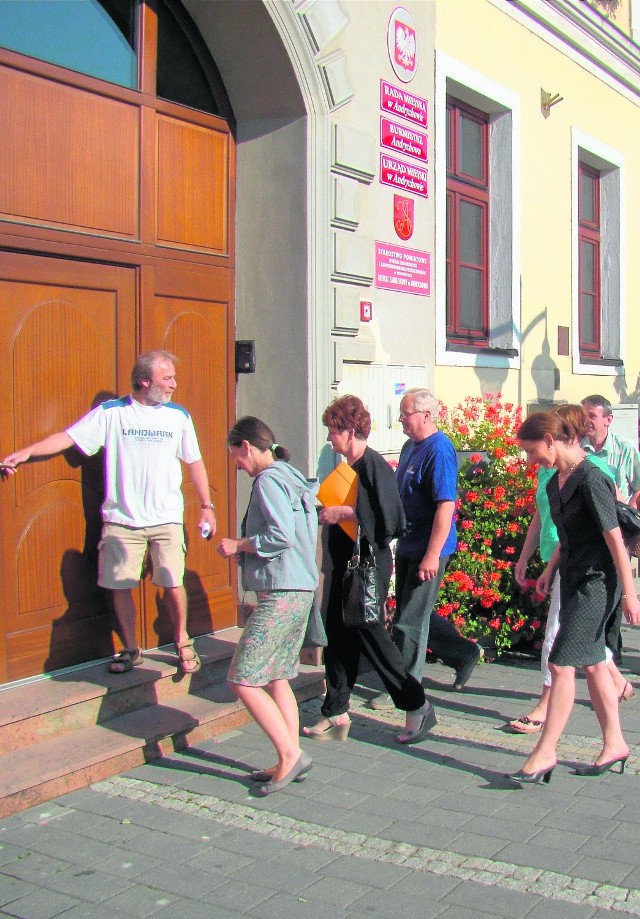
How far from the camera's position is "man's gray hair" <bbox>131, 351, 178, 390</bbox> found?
5.54 m

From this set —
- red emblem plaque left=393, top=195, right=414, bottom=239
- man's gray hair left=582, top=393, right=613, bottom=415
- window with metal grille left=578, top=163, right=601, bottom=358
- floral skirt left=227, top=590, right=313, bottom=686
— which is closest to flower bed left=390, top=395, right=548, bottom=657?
man's gray hair left=582, top=393, right=613, bottom=415

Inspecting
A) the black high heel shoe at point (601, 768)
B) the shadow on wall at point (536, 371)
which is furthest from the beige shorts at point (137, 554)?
the shadow on wall at point (536, 371)

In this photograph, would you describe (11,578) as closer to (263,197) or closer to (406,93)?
(263,197)

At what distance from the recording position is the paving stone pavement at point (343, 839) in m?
3.58

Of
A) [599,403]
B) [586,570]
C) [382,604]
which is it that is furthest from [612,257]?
[586,570]

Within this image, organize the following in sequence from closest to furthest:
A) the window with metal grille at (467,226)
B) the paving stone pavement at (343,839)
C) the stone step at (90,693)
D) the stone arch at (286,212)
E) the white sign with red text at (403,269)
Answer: the paving stone pavement at (343,839)
the stone step at (90,693)
the stone arch at (286,212)
the white sign with red text at (403,269)
the window with metal grille at (467,226)

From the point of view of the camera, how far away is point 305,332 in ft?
21.4

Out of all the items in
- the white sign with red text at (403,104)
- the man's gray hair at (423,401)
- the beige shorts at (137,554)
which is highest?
the white sign with red text at (403,104)

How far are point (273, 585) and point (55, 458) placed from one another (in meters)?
1.66

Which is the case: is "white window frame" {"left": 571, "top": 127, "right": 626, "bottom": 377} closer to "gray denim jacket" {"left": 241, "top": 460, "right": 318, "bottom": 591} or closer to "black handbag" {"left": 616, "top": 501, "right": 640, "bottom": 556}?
"black handbag" {"left": 616, "top": 501, "right": 640, "bottom": 556}

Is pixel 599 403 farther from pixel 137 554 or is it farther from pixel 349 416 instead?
pixel 137 554

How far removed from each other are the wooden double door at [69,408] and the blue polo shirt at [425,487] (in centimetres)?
147

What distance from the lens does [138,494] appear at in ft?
18.2

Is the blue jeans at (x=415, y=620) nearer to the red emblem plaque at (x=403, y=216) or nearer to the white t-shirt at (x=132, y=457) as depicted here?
the white t-shirt at (x=132, y=457)
